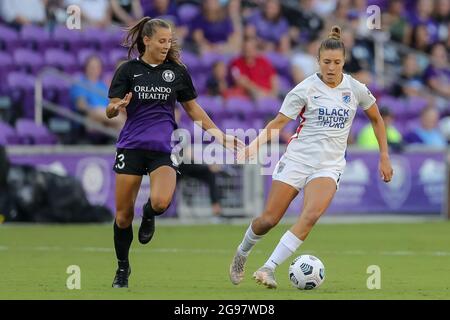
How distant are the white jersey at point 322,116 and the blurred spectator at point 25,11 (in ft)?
38.8

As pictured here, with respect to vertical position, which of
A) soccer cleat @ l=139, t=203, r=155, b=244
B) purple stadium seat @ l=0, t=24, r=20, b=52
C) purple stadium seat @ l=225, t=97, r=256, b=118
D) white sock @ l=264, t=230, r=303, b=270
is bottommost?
white sock @ l=264, t=230, r=303, b=270

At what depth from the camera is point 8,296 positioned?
29.6ft

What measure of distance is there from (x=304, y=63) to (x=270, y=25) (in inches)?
54.3

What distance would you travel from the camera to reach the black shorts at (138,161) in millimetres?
9711

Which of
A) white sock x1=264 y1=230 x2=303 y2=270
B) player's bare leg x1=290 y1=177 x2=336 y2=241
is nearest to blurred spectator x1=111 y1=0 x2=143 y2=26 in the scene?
player's bare leg x1=290 y1=177 x2=336 y2=241

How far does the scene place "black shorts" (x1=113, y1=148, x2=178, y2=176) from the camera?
31.9 feet

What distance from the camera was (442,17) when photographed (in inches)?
997

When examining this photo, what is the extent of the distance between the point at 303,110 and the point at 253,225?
109 cm

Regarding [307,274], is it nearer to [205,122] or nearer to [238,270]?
[238,270]

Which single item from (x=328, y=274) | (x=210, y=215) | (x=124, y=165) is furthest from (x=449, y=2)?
(x=124, y=165)

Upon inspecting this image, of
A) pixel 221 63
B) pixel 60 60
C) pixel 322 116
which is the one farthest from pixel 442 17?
pixel 322 116

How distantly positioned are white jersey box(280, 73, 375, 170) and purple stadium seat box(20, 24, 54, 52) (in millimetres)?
11532

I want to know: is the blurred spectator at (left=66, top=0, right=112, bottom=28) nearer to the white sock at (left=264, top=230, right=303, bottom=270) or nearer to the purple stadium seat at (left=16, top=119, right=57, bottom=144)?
the purple stadium seat at (left=16, top=119, right=57, bottom=144)

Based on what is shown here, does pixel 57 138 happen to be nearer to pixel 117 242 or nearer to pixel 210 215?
pixel 210 215
